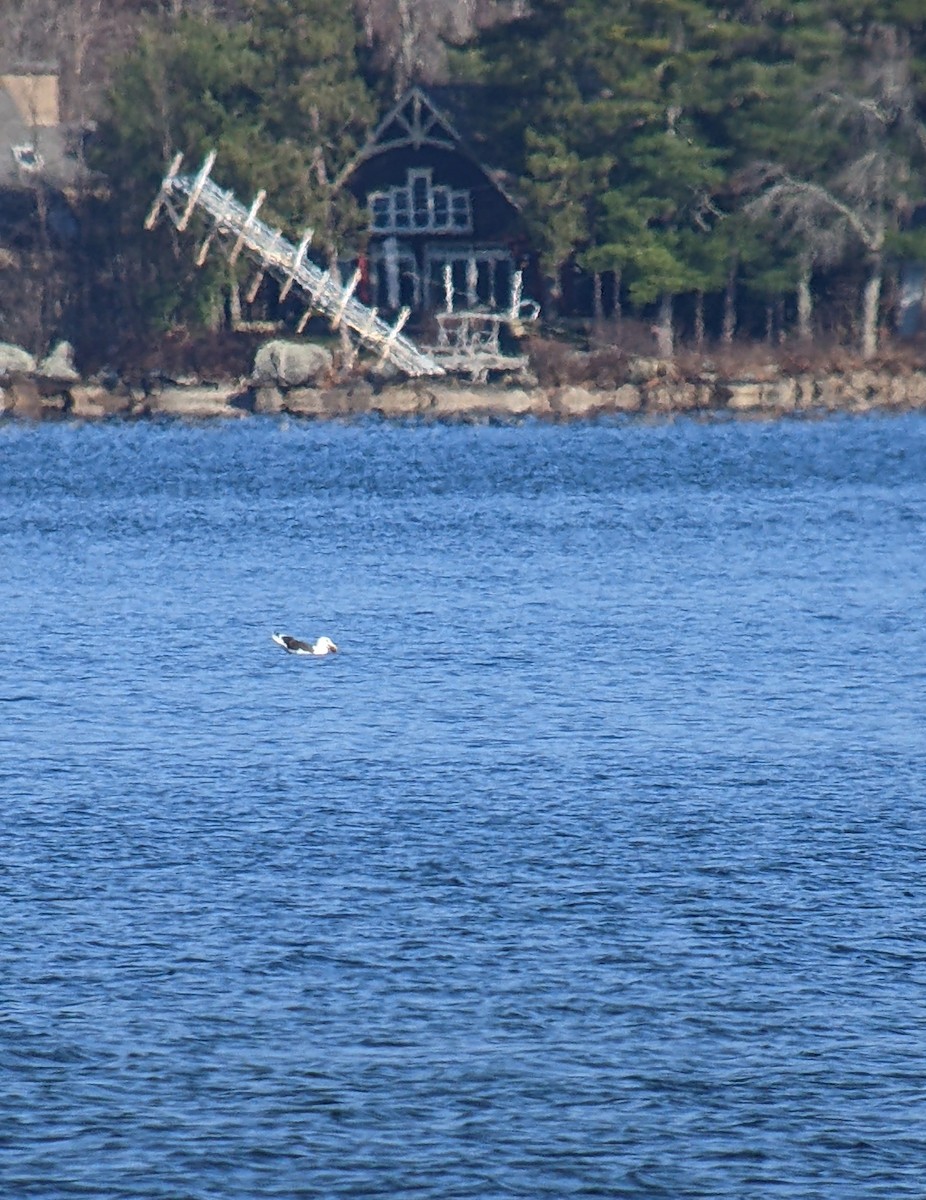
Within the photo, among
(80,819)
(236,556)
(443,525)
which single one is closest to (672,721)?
(80,819)

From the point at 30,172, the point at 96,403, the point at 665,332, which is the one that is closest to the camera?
the point at 96,403

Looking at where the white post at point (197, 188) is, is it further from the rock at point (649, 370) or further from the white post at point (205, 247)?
the rock at point (649, 370)

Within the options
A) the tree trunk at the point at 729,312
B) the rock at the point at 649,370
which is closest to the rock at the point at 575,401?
the rock at the point at 649,370

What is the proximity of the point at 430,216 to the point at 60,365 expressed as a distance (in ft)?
46.0

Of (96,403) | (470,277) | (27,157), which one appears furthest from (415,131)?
(27,157)

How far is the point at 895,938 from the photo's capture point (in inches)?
550

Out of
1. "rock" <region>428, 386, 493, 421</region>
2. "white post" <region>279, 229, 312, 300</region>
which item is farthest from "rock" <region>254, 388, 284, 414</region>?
"rock" <region>428, 386, 493, 421</region>

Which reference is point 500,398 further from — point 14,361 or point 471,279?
point 14,361

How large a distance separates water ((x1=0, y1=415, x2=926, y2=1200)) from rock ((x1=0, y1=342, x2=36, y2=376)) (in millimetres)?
36251

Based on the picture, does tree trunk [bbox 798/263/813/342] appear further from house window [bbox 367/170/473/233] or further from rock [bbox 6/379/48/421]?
rock [bbox 6/379/48/421]

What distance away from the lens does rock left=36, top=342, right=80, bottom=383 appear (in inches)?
2702

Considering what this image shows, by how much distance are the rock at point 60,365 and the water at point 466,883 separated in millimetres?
35365

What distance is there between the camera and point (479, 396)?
65125 millimetres

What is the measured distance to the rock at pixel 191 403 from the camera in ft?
213
